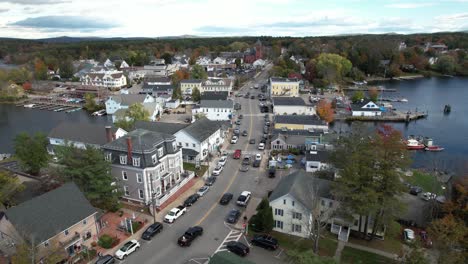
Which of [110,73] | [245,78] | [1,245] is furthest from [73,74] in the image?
[1,245]

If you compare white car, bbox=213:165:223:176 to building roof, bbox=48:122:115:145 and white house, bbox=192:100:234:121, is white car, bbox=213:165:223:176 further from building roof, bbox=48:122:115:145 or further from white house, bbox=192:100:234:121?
white house, bbox=192:100:234:121

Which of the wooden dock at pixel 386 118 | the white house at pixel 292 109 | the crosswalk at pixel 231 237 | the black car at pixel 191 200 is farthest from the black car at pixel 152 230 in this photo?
the wooden dock at pixel 386 118

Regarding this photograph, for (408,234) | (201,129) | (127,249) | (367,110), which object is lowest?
(408,234)

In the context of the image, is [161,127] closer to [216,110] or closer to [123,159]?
[123,159]

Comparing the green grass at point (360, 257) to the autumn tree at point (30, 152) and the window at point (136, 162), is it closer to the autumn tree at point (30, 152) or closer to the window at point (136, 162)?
the window at point (136, 162)

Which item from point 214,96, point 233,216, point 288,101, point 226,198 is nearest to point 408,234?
point 233,216

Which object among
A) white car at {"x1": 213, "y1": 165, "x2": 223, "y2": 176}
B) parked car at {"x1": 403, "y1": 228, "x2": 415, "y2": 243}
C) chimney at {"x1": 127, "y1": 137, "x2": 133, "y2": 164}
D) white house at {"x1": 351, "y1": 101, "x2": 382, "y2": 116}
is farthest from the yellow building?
parked car at {"x1": 403, "y1": 228, "x2": 415, "y2": 243}

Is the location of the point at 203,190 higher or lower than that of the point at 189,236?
lower
